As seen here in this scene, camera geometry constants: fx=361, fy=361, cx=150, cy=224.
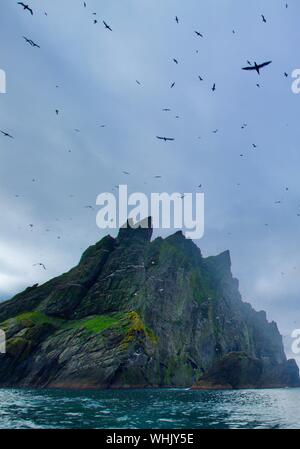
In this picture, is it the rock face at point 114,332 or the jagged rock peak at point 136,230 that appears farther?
the jagged rock peak at point 136,230

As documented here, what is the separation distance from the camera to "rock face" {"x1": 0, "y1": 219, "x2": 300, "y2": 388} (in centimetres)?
10925

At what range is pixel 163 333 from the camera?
553 feet

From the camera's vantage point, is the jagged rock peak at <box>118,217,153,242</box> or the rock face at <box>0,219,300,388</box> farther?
the jagged rock peak at <box>118,217,153,242</box>

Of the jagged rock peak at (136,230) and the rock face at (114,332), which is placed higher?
the jagged rock peak at (136,230)

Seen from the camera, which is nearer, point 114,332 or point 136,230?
point 114,332

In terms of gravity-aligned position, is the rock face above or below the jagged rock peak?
below

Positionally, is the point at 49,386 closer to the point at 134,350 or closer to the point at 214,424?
the point at 134,350

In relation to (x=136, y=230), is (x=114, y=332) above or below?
below

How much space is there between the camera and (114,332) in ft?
382

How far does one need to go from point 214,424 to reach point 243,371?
10895 centimetres

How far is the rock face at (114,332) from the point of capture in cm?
10925

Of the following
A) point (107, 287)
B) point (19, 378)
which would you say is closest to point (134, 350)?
point (19, 378)

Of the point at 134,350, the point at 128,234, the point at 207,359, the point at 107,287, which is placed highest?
the point at 128,234
